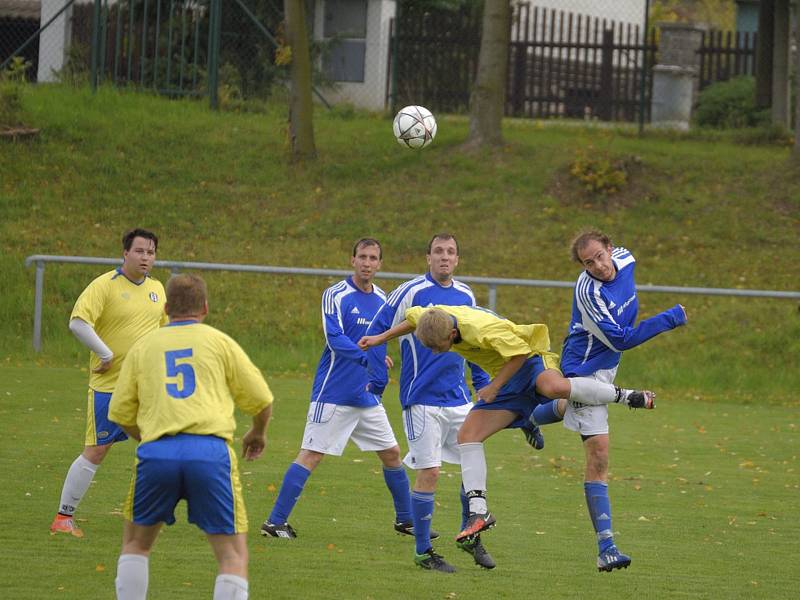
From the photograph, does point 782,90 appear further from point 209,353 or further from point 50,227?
point 209,353

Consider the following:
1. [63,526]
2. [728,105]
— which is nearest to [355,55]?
[728,105]

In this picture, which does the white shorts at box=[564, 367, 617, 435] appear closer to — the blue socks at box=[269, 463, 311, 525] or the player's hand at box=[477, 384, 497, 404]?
the player's hand at box=[477, 384, 497, 404]

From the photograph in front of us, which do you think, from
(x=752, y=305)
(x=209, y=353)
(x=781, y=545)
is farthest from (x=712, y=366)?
(x=209, y=353)

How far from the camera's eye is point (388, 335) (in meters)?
7.63

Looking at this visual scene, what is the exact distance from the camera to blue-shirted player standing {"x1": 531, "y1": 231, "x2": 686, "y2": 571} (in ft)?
24.5

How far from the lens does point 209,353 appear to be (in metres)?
5.45

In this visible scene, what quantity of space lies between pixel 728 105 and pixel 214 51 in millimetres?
10890

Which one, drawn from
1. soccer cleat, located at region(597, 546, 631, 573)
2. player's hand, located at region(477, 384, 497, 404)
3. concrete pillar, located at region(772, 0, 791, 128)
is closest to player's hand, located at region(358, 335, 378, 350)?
player's hand, located at region(477, 384, 497, 404)

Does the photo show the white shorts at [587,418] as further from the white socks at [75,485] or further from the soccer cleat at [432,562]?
the white socks at [75,485]

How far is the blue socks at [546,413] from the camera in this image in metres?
7.86

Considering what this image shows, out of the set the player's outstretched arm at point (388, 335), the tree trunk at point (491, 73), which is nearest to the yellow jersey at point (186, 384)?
the player's outstretched arm at point (388, 335)

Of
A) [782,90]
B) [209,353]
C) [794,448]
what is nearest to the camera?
[209,353]

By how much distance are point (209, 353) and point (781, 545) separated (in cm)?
469

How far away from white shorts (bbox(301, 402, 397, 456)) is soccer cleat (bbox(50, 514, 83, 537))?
1.61 metres
